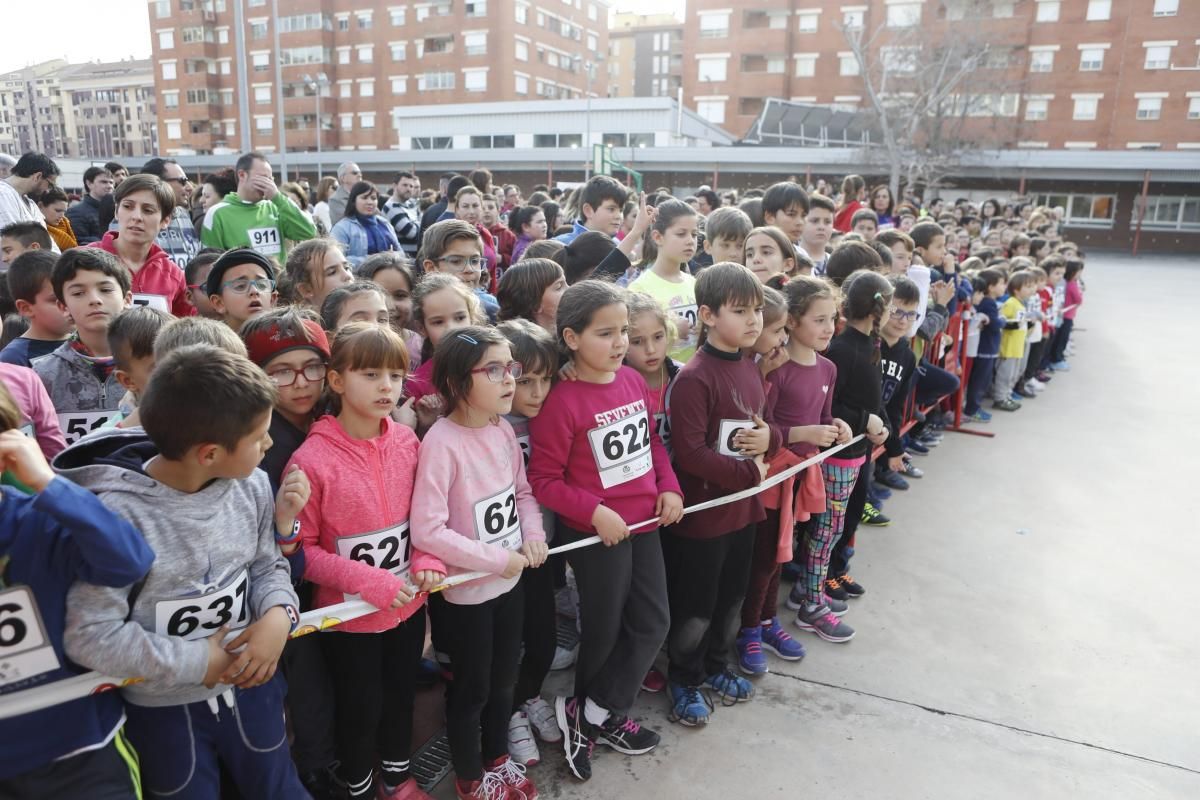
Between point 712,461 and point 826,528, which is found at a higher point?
point 712,461

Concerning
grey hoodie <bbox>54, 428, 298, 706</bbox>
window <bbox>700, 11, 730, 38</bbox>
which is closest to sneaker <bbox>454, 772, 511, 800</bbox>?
grey hoodie <bbox>54, 428, 298, 706</bbox>

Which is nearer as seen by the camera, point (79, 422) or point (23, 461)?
point (23, 461)

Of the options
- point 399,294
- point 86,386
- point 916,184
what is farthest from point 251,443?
point 916,184

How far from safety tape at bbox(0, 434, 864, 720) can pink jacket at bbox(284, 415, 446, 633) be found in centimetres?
6

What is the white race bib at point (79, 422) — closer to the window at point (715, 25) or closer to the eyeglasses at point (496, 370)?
the eyeglasses at point (496, 370)

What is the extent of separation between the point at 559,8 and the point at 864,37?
2366cm

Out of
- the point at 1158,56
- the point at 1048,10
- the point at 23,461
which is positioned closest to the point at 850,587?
the point at 23,461

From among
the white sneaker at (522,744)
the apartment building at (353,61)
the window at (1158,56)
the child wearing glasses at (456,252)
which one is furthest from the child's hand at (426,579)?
the apartment building at (353,61)

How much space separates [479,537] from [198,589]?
0.88 meters

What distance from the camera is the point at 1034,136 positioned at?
127 feet

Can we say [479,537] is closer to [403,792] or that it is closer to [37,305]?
[403,792]

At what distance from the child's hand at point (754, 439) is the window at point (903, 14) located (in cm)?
4443

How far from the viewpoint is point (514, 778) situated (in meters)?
2.65

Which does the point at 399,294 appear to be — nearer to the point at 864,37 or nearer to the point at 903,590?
the point at 903,590
